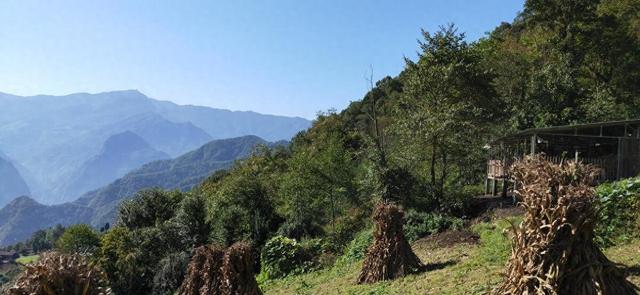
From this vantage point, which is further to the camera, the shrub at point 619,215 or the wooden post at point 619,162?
the wooden post at point 619,162

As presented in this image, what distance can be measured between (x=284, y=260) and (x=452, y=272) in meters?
9.27

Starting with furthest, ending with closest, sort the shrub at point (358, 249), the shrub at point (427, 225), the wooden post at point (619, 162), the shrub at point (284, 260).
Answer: the wooden post at point (619, 162) → the shrub at point (284, 260) → the shrub at point (427, 225) → the shrub at point (358, 249)

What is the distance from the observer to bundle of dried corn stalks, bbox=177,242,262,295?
8281 mm

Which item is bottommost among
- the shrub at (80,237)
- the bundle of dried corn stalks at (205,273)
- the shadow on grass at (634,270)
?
the shrub at (80,237)

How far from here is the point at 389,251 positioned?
10.8m

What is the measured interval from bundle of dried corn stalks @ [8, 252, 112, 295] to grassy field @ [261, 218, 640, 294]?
4.33 m

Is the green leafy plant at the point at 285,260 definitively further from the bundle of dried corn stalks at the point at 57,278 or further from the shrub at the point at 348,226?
the bundle of dried corn stalks at the point at 57,278

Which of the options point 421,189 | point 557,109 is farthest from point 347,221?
point 557,109

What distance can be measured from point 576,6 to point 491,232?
2551cm

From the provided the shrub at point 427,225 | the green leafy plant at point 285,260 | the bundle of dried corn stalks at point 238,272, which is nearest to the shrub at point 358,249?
the shrub at point 427,225

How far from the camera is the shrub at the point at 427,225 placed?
17172 millimetres

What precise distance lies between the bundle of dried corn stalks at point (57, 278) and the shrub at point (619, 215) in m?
9.22

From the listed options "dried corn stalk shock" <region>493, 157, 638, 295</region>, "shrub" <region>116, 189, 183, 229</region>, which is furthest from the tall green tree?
"shrub" <region>116, 189, 183, 229</region>

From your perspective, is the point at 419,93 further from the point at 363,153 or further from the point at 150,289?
the point at 150,289
